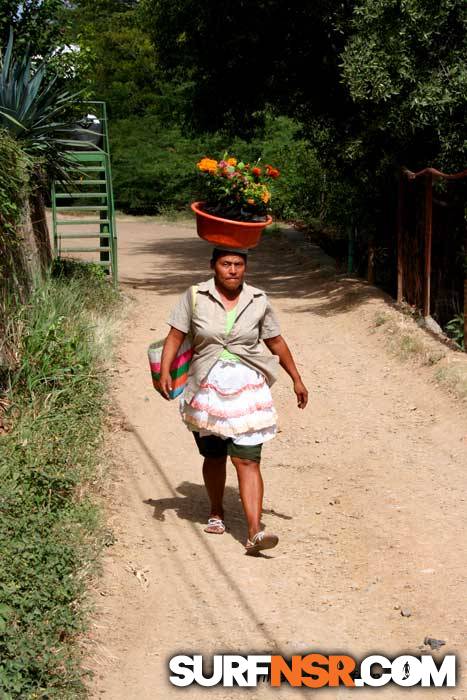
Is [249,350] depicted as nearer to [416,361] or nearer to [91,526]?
[91,526]

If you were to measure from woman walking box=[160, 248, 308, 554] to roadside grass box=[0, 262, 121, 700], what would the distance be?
90cm

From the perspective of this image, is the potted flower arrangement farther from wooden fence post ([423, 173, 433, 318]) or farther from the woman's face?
wooden fence post ([423, 173, 433, 318])

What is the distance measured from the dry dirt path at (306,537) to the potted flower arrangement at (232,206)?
5.96ft

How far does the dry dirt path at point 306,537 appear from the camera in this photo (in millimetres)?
4863

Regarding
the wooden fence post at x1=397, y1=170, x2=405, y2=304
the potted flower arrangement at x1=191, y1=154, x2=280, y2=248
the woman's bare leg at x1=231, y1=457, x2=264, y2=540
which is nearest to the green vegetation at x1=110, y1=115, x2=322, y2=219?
the wooden fence post at x1=397, y1=170, x2=405, y2=304

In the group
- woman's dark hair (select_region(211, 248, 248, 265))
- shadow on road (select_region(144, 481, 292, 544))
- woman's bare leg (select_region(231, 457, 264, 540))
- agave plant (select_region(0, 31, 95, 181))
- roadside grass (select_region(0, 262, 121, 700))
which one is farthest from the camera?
agave plant (select_region(0, 31, 95, 181))

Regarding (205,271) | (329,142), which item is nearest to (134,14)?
(205,271)

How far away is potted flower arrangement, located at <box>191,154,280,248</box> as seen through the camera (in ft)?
18.4

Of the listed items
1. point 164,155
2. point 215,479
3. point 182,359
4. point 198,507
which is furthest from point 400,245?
point 164,155

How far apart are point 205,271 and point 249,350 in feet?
43.3

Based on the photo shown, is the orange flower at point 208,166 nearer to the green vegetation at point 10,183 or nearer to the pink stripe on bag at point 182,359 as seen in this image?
the pink stripe on bag at point 182,359

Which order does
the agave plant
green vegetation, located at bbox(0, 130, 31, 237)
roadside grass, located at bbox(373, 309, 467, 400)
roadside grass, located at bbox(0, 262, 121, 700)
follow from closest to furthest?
roadside grass, located at bbox(0, 262, 121, 700), green vegetation, located at bbox(0, 130, 31, 237), roadside grass, located at bbox(373, 309, 467, 400), the agave plant

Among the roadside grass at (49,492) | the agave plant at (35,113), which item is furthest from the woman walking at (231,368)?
the agave plant at (35,113)

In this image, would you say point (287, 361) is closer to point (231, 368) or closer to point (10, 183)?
point (231, 368)
